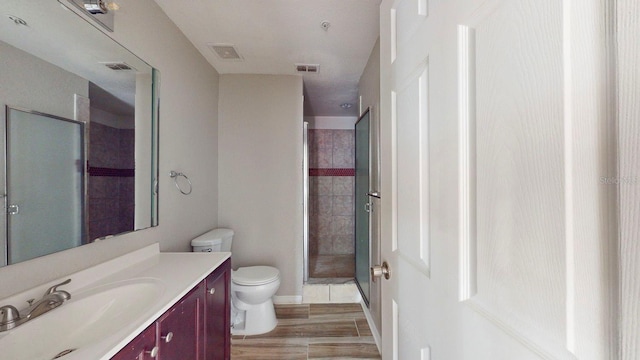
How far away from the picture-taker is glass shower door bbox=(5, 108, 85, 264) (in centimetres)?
86

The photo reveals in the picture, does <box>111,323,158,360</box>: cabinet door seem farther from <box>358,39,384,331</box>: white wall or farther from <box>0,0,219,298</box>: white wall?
<box>358,39,384,331</box>: white wall

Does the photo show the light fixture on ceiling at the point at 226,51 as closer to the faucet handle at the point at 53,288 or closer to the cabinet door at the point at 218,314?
the cabinet door at the point at 218,314

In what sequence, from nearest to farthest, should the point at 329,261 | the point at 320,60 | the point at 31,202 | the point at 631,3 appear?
1. the point at 631,3
2. the point at 31,202
3. the point at 320,60
4. the point at 329,261

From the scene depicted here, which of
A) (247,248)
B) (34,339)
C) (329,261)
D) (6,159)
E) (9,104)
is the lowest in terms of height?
(329,261)

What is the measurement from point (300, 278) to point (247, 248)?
0.64 meters

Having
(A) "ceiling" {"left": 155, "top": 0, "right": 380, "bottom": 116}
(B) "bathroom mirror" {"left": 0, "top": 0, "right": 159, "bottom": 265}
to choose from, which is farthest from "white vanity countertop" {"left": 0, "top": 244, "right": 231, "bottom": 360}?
(A) "ceiling" {"left": 155, "top": 0, "right": 380, "bottom": 116}

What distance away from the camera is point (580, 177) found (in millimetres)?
283

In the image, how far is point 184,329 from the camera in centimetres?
107

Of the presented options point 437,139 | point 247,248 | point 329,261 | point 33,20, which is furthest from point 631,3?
point 329,261

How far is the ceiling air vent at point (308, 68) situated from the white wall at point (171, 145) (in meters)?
0.84

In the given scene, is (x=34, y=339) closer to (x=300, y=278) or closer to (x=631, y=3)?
(x=631, y=3)

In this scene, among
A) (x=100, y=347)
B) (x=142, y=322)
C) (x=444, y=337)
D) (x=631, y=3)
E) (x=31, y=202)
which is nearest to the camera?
(x=631, y=3)

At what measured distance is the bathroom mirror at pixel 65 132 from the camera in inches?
34.1

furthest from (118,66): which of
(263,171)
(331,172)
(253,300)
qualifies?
(331,172)
